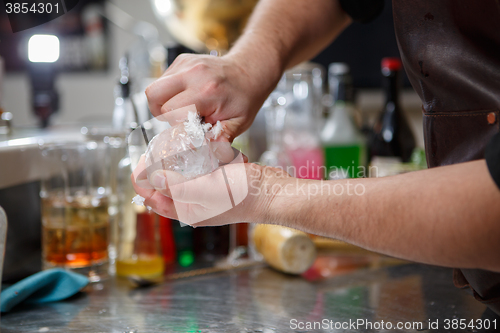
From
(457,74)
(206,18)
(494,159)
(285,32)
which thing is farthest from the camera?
(206,18)

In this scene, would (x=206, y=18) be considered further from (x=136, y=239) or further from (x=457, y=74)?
(x=457, y=74)

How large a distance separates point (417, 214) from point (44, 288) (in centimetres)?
51

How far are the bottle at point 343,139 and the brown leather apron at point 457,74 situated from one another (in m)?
0.61

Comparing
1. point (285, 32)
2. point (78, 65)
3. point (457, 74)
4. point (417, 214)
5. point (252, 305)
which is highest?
point (78, 65)

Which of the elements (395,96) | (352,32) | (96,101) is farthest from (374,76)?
(96,101)

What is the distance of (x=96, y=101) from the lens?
8.64 ft

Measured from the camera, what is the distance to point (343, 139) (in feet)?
3.52

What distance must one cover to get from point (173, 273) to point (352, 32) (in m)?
1.35

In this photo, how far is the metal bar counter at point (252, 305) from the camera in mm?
531

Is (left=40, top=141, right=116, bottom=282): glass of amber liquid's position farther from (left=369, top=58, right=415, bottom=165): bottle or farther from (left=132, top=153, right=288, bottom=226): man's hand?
(left=369, top=58, right=415, bottom=165): bottle

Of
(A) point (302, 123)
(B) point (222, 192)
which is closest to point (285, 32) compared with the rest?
(B) point (222, 192)

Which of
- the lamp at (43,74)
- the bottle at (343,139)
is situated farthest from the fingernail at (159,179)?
the lamp at (43,74)

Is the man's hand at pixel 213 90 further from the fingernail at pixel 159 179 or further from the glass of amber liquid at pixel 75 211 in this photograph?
the glass of amber liquid at pixel 75 211

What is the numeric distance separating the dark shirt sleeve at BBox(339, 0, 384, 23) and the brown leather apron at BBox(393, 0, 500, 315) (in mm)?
178
